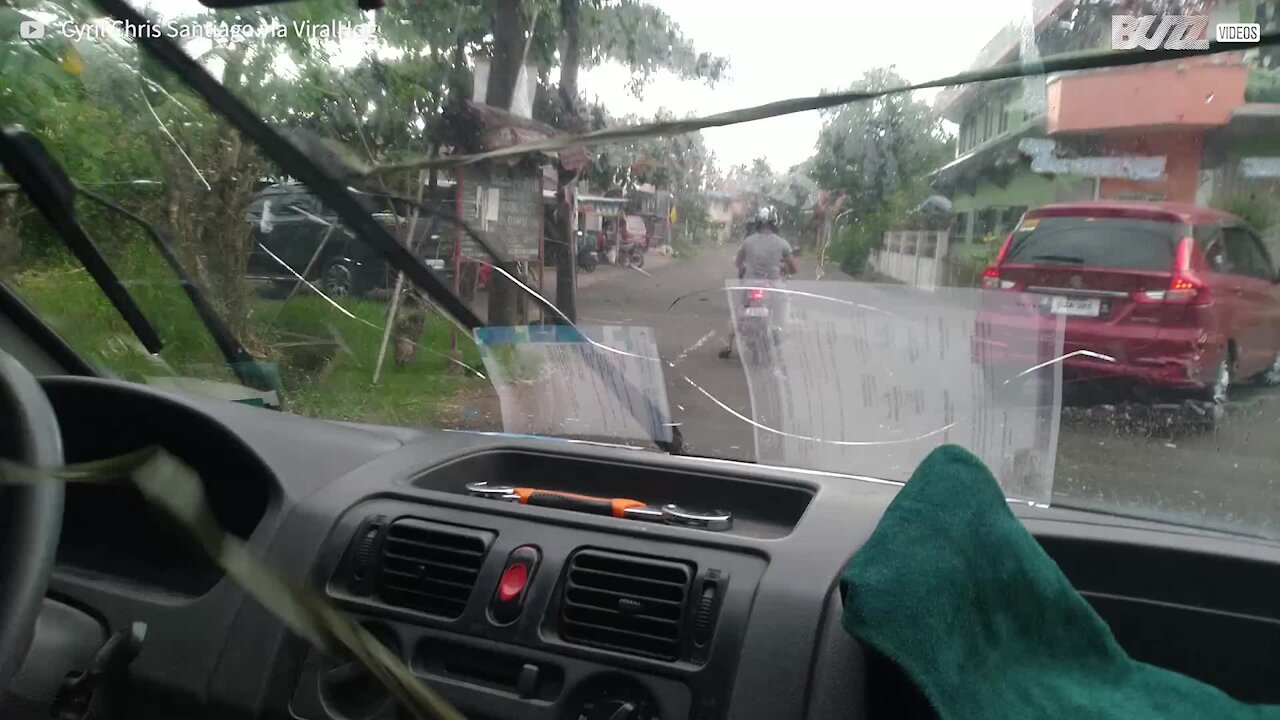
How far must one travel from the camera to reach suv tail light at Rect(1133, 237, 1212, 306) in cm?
296

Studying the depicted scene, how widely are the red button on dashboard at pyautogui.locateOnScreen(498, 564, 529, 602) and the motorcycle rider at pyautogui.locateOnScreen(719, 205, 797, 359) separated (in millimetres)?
1164

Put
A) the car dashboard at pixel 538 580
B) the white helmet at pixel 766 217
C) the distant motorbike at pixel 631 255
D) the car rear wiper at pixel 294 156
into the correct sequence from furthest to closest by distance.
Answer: the distant motorbike at pixel 631 255
the white helmet at pixel 766 217
the car rear wiper at pixel 294 156
the car dashboard at pixel 538 580

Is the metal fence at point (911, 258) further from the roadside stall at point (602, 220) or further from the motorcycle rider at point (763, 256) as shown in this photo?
the roadside stall at point (602, 220)

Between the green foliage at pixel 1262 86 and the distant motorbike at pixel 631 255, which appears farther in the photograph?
the distant motorbike at pixel 631 255

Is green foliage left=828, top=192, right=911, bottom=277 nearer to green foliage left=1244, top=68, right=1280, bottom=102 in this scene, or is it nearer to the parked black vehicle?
green foliage left=1244, top=68, right=1280, bottom=102

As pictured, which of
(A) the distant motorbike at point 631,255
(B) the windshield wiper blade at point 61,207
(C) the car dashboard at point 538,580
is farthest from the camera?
(A) the distant motorbike at point 631,255

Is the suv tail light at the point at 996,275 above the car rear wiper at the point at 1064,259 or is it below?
below

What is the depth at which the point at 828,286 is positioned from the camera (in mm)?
3377

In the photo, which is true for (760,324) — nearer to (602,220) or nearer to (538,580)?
(602,220)

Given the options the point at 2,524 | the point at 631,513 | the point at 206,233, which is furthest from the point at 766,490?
→ the point at 206,233

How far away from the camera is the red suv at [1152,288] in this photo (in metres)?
2.93

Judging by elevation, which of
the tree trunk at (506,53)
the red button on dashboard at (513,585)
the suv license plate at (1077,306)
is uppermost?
the tree trunk at (506,53)

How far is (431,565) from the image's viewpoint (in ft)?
8.52

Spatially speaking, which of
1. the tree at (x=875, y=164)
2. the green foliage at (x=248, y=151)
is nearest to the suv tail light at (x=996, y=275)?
the tree at (x=875, y=164)
